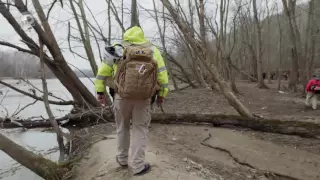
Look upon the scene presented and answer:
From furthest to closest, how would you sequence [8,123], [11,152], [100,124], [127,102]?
[8,123] < [100,124] < [11,152] < [127,102]

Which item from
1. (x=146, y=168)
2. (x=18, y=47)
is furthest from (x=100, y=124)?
(x=146, y=168)

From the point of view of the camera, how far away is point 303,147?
255 inches

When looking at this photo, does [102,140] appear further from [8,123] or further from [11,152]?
[8,123]

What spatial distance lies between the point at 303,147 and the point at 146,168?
3.88m

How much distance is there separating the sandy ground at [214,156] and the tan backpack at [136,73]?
3.32 feet

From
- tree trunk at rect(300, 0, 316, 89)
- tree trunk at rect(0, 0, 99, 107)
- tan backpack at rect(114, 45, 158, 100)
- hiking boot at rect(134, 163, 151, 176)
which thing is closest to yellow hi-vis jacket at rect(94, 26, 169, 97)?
tan backpack at rect(114, 45, 158, 100)

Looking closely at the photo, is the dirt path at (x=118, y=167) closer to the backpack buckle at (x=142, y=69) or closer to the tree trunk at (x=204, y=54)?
the backpack buckle at (x=142, y=69)

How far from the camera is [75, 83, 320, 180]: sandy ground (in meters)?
4.30

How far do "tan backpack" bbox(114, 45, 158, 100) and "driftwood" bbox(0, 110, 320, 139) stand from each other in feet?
15.0

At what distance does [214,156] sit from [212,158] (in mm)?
195

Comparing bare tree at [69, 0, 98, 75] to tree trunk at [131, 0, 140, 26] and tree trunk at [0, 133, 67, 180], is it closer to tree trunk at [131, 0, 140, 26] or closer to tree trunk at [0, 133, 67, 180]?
tree trunk at [131, 0, 140, 26]

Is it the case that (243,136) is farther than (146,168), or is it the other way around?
(243,136)

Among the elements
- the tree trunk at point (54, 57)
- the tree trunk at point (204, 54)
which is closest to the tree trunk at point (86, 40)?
the tree trunk at point (54, 57)

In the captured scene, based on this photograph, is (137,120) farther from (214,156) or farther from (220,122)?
(220,122)
